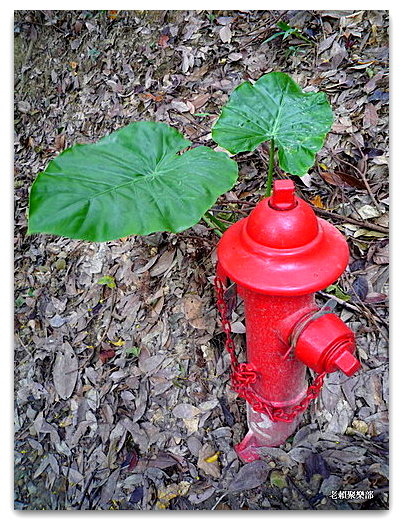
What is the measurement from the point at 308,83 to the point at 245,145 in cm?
76

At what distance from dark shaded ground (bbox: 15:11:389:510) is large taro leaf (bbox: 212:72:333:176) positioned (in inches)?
15.5

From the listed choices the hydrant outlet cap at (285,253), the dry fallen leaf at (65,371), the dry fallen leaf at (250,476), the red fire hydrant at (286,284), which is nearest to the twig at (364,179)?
the red fire hydrant at (286,284)

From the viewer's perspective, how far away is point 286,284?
3.54ft

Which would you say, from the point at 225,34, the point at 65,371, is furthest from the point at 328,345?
the point at 225,34

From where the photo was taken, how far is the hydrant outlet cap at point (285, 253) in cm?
109

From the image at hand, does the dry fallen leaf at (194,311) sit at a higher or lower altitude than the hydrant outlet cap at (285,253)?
lower

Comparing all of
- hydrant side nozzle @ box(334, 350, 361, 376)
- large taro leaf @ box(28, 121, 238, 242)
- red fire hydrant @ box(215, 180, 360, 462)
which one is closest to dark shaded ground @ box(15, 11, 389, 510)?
red fire hydrant @ box(215, 180, 360, 462)

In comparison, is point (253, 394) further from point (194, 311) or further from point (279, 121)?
point (279, 121)

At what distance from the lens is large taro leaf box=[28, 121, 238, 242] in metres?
1.12

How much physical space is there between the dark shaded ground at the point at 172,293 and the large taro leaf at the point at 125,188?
1.79 ft

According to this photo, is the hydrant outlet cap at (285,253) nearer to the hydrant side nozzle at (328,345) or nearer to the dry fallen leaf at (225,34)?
the hydrant side nozzle at (328,345)

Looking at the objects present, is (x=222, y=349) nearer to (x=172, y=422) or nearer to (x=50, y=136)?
(x=172, y=422)

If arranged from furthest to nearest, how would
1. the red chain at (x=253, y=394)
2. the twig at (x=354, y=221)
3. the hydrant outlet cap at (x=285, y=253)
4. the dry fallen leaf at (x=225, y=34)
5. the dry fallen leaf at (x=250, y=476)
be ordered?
the dry fallen leaf at (x=225, y=34) → the twig at (x=354, y=221) → the dry fallen leaf at (x=250, y=476) → the red chain at (x=253, y=394) → the hydrant outlet cap at (x=285, y=253)

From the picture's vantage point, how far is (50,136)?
2385mm
